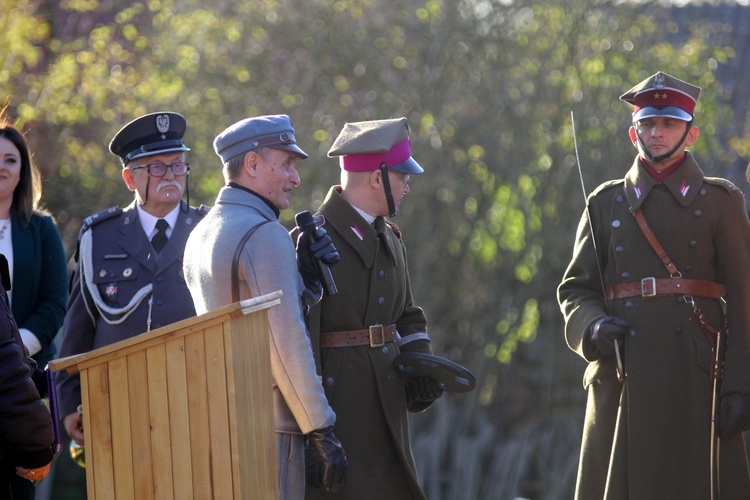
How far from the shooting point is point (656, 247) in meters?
5.27

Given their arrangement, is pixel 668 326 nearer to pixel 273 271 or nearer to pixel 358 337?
pixel 358 337

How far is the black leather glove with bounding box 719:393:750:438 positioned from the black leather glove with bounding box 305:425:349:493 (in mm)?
→ 1693

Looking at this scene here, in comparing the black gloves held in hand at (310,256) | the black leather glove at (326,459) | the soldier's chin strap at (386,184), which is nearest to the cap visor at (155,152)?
the soldier's chin strap at (386,184)

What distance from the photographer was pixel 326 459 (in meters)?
4.28

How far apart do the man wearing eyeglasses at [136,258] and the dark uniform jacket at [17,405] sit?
1149 millimetres

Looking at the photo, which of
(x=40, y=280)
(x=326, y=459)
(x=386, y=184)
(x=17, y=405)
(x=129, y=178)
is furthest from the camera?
(x=40, y=280)

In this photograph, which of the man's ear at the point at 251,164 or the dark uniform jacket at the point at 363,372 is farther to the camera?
the dark uniform jacket at the point at 363,372

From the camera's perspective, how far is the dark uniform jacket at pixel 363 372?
16.0ft

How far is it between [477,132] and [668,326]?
4451 mm

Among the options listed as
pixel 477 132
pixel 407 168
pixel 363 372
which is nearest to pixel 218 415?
pixel 363 372

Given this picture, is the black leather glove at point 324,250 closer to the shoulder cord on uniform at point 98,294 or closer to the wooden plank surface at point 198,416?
the wooden plank surface at point 198,416

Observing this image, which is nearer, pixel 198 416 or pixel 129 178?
pixel 198 416

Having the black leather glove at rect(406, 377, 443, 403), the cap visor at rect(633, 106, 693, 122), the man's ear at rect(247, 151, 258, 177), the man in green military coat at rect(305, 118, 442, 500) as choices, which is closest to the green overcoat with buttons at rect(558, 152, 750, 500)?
the cap visor at rect(633, 106, 693, 122)

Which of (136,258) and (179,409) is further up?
(136,258)
